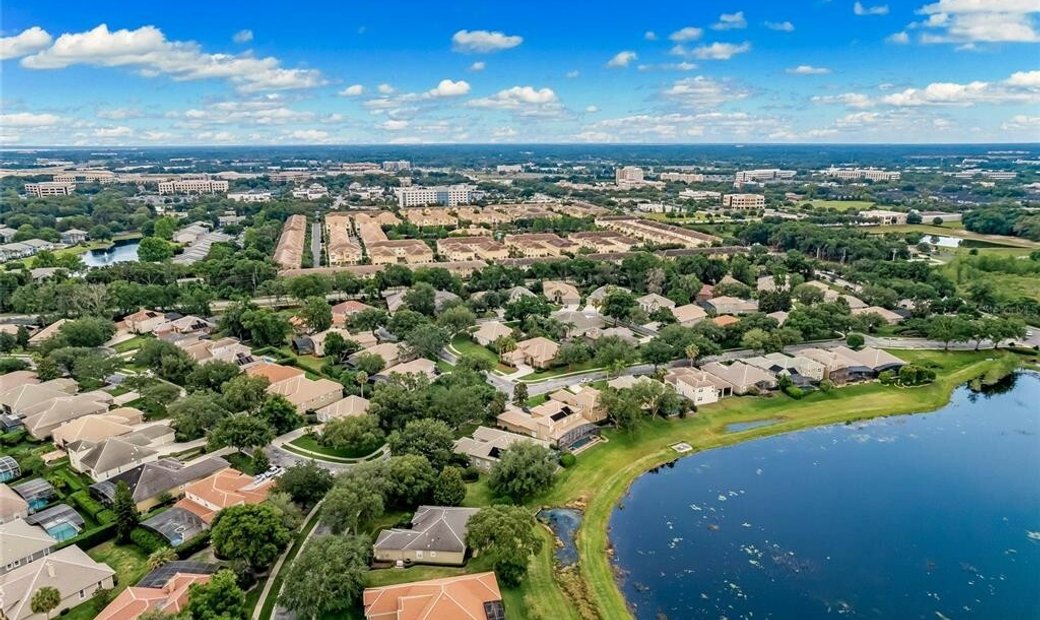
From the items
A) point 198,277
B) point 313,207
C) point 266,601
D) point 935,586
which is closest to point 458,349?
point 266,601

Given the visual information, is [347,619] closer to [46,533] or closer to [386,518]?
[386,518]

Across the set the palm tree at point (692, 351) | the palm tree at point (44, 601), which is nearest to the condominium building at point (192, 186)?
the palm tree at point (692, 351)

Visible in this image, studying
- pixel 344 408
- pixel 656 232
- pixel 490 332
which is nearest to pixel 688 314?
pixel 490 332

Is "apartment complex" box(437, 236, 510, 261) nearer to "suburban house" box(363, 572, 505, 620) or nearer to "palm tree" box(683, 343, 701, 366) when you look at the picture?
"palm tree" box(683, 343, 701, 366)

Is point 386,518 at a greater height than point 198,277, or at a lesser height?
lesser

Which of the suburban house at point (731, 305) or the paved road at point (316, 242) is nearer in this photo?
the suburban house at point (731, 305)

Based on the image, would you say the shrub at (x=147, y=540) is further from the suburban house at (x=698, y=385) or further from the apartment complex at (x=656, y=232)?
the apartment complex at (x=656, y=232)

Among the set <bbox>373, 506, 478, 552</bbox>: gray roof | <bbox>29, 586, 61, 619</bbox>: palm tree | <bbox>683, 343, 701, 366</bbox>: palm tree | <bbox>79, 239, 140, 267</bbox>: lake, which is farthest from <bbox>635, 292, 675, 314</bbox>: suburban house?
<bbox>79, 239, 140, 267</bbox>: lake
